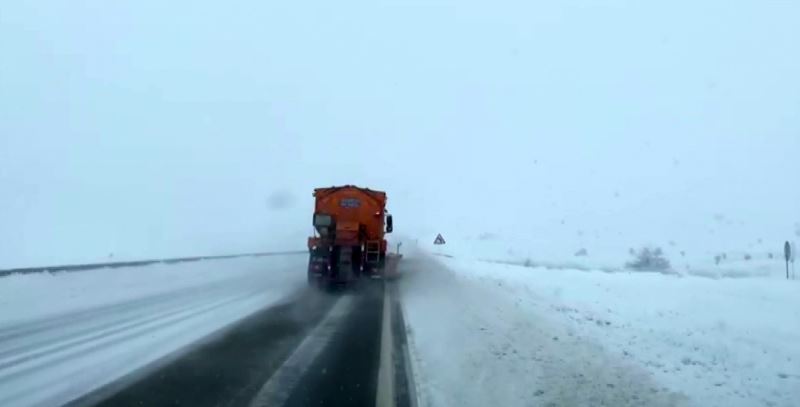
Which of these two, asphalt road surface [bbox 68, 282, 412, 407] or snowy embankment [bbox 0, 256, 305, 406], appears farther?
snowy embankment [bbox 0, 256, 305, 406]

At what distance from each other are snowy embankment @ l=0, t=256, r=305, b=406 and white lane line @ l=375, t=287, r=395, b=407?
3321 millimetres

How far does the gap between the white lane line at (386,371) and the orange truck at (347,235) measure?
42.7 ft

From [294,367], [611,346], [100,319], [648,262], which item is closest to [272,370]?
[294,367]

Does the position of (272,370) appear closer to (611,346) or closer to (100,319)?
(611,346)

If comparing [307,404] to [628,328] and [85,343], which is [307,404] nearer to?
[85,343]

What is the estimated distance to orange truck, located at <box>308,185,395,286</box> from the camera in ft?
105

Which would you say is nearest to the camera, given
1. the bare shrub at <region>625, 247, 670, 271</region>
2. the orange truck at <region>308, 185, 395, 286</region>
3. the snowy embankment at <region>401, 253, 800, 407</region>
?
the snowy embankment at <region>401, 253, 800, 407</region>

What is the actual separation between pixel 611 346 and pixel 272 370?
5.51 meters

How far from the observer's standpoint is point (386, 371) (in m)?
11.5

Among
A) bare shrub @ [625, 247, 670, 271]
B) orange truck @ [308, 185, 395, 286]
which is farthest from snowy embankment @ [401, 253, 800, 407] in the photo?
bare shrub @ [625, 247, 670, 271]

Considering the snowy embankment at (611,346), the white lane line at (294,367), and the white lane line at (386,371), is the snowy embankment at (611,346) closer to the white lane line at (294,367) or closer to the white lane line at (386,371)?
the white lane line at (386,371)

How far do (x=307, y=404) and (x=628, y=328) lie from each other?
8.94 m

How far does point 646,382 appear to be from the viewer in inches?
410

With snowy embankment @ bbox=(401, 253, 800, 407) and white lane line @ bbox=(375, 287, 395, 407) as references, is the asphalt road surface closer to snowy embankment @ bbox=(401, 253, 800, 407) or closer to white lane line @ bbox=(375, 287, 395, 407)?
white lane line @ bbox=(375, 287, 395, 407)
